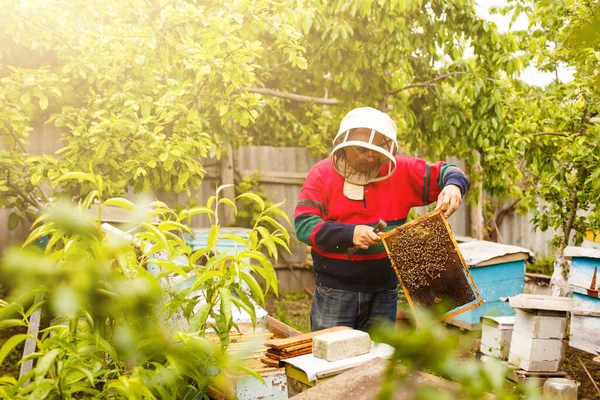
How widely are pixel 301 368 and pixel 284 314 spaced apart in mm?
4850

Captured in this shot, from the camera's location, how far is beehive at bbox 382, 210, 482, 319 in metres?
2.91

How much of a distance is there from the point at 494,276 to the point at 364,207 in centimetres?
296

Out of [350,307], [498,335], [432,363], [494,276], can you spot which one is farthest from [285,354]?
[494,276]

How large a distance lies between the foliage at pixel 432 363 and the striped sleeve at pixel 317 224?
223 cm

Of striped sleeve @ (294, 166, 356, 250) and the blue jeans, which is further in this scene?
the blue jeans

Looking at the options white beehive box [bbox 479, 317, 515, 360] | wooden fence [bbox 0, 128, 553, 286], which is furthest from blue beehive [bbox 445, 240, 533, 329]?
wooden fence [bbox 0, 128, 553, 286]

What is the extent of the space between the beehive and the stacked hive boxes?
141 cm

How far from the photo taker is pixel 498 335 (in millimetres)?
4824

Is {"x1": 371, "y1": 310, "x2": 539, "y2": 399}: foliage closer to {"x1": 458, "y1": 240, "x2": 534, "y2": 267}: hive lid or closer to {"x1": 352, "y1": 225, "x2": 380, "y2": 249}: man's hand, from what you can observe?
{"x1": 352, "y1": 225, "x2": 380, "y2": 249}: man's hand

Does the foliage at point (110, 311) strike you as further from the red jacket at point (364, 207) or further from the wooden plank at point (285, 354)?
the red jacket at point (364, 207)

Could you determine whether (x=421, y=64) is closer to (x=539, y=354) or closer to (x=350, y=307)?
(x=539, y=354)

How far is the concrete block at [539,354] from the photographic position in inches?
168

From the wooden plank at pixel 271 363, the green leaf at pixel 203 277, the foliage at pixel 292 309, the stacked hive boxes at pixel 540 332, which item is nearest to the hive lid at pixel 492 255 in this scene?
the stacked hive boxes at pixel 540 332

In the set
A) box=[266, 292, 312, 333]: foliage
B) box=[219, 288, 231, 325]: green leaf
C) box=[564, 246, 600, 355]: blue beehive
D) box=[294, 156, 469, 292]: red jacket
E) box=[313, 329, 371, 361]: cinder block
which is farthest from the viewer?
box=[266, 292, 312, 333]: foliage
